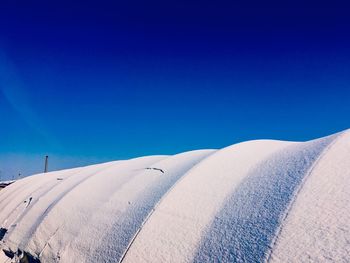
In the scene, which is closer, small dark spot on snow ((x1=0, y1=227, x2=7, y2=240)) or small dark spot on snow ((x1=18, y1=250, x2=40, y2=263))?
small dark spot on snow ((x1=18, y1=250, x2=40, y2=263))

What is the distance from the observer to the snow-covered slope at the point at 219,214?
3.80 meters

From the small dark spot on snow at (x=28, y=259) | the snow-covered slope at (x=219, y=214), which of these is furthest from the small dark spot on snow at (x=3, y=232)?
the small dark spot on snow at (x=28, y=259)

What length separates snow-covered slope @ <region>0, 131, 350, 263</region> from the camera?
380cm

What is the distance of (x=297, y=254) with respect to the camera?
3477mm

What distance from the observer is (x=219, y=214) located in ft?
16.1

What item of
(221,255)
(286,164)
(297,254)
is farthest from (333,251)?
(286,164)

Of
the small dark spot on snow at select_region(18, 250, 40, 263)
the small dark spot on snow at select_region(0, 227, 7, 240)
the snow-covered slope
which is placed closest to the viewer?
the snow-covered slope

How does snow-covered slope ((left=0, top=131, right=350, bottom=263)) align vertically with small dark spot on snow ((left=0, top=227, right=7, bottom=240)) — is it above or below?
above

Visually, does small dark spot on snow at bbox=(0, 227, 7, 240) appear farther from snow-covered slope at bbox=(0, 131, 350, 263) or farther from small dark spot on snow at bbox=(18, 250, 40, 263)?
small dark spot on snow at bbox=(18, 250, 40, 263)

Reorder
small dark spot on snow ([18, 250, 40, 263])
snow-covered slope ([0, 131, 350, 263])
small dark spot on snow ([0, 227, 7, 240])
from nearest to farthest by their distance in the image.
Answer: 1. snow-covered slope ([0, 131, 350, 263])
2. small dark spot on snow ([18, 250, 40, 263])
3. small dark spot on snow ([0, 227, 7, 240])

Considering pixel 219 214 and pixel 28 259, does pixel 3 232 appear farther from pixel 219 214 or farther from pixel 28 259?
pixel 219 214

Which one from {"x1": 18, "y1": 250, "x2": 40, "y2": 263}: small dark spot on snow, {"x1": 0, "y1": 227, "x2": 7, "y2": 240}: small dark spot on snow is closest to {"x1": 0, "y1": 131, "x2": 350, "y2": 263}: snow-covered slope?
{"x1": 18, "y1": 250, "x2": 40, "y2": 263}: small dark spot on snow

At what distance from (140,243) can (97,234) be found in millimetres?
1522

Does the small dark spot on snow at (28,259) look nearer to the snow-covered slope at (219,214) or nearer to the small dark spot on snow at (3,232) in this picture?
the snow-covered slope at (219,214)
